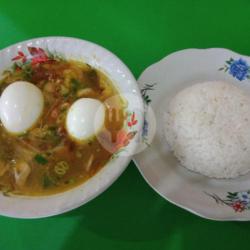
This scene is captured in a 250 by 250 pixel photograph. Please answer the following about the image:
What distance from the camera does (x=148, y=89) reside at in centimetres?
151

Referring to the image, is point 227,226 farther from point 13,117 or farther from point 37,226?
point 13,117

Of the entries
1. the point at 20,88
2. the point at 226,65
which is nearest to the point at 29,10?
the point at 20,88

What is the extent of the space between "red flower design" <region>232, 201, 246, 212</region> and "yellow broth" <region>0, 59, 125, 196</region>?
540 millimetres

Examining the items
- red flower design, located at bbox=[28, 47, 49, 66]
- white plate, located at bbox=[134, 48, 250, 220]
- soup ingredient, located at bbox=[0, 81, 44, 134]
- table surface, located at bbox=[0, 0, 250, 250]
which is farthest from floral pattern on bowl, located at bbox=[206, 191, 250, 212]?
red flower design, located at bbox=[28, 47, 49, 66]

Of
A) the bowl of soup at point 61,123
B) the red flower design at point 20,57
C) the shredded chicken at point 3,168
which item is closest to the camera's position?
the bowl of soup at point 61,123

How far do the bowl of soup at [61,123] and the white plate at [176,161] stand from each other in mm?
182

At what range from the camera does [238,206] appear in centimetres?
124

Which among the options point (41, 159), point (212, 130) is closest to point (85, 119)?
point (41, 159)

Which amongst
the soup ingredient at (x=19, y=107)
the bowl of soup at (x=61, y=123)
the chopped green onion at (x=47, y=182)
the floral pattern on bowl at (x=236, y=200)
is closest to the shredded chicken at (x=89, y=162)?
the bowl of soup at (x=61, y=123)

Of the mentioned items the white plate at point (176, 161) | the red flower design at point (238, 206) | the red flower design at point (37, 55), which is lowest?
the red flower design at point (238, 206)

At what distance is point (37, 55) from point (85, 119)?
41 centimetres

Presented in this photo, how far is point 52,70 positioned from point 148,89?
47cm

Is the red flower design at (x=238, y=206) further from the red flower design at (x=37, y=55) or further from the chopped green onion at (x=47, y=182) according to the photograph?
the red flower design at (x=37, y=55)

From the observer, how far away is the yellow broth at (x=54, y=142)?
3.97 feet
